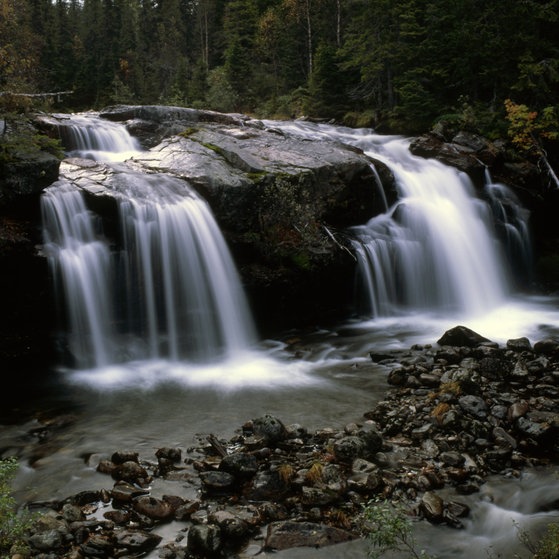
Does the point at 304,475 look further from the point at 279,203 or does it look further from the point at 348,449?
the point at 279,203

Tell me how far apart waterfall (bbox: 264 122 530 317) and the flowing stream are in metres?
0.05

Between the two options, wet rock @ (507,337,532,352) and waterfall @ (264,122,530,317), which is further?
waterfall @ (264,122,530,317)

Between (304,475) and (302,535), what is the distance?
2.72 feet

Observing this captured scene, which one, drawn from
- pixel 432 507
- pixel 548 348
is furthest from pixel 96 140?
pixel 432 507

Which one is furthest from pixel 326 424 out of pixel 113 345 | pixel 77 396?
pixel 113 345

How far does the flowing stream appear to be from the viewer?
5.77 m

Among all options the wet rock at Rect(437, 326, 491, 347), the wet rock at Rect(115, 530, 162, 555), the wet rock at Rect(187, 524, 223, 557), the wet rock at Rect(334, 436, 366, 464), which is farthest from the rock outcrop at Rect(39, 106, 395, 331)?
the wet rock at Rect(187, 524, 223, 557)

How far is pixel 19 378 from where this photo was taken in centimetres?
870

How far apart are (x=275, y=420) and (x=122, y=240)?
5.68 meters

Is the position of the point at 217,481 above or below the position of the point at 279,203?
below

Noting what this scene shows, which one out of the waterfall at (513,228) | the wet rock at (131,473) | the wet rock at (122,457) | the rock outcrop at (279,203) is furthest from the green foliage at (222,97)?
the wet rock at (131,473)

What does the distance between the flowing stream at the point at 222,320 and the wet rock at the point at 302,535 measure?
0.09 meters

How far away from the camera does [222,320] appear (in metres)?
10.6

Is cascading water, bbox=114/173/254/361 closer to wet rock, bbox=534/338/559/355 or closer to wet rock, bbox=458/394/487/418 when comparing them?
wet rock, bbox=458/394/487/418
